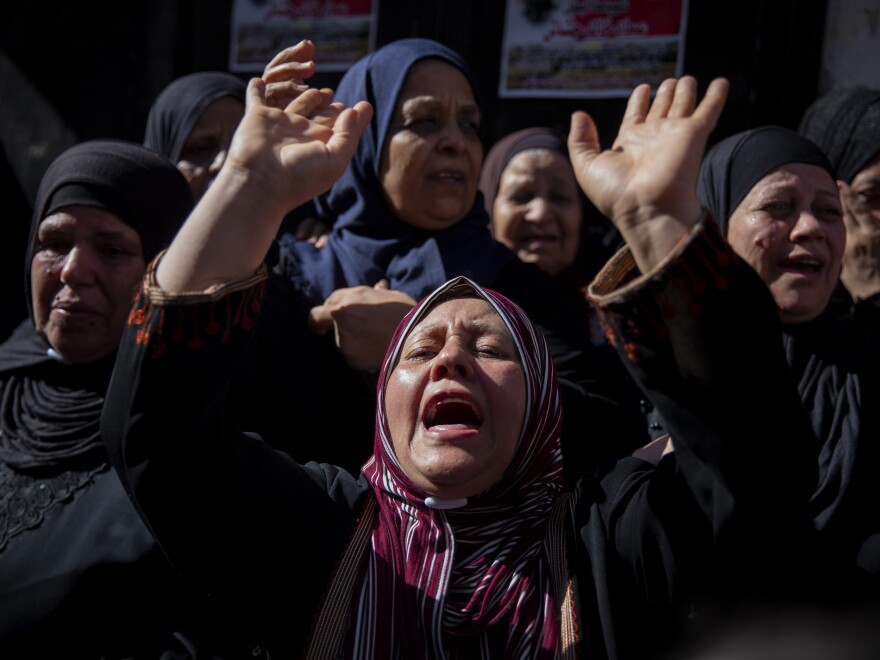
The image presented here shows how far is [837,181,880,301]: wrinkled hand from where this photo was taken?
3.01 metres

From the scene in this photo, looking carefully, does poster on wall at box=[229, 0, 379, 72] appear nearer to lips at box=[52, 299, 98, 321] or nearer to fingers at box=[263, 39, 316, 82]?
lips at box=[52, 299, 98, 321]

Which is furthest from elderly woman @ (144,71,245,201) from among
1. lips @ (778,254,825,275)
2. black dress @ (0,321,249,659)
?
lips @ (778,254,825,275)

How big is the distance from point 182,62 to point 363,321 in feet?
11.1

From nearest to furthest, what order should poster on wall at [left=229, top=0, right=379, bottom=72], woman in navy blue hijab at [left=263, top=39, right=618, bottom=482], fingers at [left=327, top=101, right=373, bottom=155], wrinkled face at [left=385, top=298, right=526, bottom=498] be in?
fingers at [left=327, top=101, right=373, bottom=155], wrinkled face at [left=385, top=298, right=526, bottom=498], woman in navy blue hijab at [left=263, top=39, right=618, bottom=482], poster on wall at [left=229, top=0, right=379, bottom=72]

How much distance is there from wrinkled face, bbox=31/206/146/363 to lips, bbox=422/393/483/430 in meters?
0.91

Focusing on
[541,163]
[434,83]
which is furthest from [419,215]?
[541,163]

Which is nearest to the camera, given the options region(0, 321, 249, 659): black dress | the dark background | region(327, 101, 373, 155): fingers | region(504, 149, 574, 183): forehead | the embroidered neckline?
region(327, 101, 373, 155): fingers

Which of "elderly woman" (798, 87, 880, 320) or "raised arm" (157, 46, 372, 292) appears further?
"elderly woman" (798, 87, 880, 320)

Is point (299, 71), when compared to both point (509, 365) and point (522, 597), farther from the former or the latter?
point (522, 597)

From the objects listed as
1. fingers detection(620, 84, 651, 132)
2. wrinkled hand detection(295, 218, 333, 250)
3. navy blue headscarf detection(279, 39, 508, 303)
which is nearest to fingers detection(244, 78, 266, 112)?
fingers detection(620, 84, 651, 132)

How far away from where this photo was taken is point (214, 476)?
1801 millimetres

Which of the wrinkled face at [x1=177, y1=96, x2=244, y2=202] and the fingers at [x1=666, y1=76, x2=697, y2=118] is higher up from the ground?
the fingers at [x1=666, y1=76, x2=697, y2=118]

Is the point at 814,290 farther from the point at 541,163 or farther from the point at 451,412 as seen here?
the point at 541,163

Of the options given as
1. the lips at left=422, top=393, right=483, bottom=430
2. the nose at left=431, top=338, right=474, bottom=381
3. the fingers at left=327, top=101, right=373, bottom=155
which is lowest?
the lips at left=422, top=393, right=483, bottom=430
